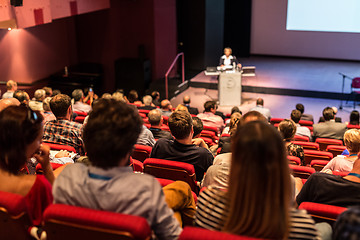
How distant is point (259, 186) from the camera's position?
1.49m

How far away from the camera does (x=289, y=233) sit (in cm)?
158

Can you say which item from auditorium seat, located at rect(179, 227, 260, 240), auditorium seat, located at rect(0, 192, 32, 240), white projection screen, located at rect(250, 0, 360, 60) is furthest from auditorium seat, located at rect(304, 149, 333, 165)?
white projection screen, located at rect(250, 0, 360, 60)

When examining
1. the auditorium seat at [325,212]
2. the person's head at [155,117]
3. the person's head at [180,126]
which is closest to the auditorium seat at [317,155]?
the person's head at [155,117]

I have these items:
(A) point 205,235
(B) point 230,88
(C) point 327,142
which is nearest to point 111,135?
(A) point 205,235

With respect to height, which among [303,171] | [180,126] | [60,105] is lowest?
[303,171]

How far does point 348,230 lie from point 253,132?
489mm

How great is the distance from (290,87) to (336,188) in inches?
327

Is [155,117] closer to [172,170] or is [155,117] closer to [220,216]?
[172,170]

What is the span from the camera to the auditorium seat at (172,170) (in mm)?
3004

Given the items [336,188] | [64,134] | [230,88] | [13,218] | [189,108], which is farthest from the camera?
[230,88]

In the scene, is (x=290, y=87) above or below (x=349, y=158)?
below

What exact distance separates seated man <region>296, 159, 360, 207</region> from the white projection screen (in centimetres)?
1094

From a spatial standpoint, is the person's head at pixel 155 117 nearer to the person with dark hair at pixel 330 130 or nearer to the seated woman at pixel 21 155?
the seated woman at pixel 21 155

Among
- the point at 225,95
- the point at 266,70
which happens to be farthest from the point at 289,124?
the point at 266,70
